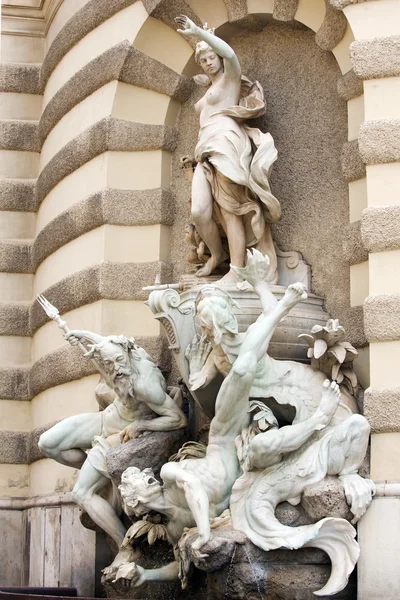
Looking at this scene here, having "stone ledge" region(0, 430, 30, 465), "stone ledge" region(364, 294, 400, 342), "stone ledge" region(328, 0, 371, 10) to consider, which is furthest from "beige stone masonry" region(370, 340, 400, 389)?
"stone ledge" region(0, 430, 30, 465)

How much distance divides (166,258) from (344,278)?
2002 mm

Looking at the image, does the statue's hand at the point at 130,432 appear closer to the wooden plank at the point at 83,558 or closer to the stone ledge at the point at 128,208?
the wooden plank at the point at 83,558

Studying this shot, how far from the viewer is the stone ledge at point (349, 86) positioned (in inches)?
415

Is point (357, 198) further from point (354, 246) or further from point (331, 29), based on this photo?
point (331, 29)

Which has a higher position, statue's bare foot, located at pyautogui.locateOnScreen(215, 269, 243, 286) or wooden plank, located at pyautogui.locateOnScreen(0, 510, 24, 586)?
statue's bare foot, located at pyautogui.locateOnScreen(215, 269, 243, 286)

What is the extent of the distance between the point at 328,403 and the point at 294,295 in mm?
817

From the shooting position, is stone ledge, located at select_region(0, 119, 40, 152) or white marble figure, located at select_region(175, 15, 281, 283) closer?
white marble figure, located at select_region(175, 15, 281, 283)

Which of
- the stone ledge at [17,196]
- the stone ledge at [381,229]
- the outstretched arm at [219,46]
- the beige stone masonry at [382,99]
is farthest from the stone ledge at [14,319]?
the beige stone masonry at [382,99]

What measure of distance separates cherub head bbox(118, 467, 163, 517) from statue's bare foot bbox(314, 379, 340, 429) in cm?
129

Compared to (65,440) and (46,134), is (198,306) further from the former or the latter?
(46,134)

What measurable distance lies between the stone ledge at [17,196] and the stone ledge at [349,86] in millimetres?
4366

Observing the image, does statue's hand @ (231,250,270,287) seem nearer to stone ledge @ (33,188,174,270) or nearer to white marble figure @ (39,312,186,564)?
white marble figure @ (39,312,186,564)

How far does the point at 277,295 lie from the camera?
10.5 m

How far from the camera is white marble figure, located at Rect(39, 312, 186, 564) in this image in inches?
407
